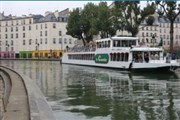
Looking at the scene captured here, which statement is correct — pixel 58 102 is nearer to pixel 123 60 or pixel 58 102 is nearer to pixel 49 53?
pixel 123 60

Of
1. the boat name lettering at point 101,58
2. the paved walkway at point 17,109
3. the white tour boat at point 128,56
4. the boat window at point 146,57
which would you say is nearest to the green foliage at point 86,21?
the white tour boat at point 128,56

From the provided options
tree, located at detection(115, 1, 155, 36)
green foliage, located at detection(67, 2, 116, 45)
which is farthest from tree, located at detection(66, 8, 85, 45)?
tree, located at detection(115, 1, 155, 36)

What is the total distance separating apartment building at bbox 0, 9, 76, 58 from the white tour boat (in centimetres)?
7584

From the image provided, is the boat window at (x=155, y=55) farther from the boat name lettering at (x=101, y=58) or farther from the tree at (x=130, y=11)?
the tree at (x=130, y=11)

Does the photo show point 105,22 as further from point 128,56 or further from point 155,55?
point 155,55

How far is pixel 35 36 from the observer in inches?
5846

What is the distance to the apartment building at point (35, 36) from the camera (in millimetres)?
141500

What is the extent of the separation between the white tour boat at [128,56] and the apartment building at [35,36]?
7584 centimetres

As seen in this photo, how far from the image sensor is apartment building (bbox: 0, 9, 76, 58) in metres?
142

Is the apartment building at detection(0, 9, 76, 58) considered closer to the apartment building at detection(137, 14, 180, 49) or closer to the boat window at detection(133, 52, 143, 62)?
the apartment building at detection(137, 14, 180, 49)

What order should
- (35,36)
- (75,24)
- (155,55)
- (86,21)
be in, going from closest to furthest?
(155,55), (86,21), (75,24), (35,36)

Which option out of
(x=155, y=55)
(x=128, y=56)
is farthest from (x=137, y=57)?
(x=155, y=55)

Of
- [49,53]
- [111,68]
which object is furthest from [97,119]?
[49,53]

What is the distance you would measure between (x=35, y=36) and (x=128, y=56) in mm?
103816
